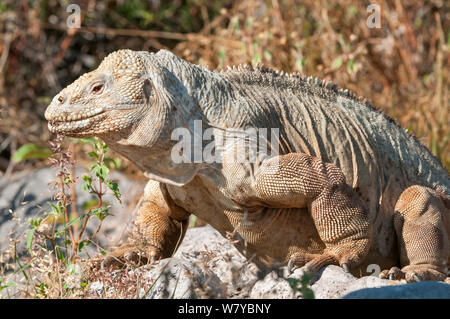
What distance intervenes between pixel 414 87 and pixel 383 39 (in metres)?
0.84

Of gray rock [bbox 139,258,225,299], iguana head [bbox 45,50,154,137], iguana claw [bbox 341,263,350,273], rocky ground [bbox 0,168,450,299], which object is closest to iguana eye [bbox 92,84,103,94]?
iguana head [bbox 45,50,154,137]

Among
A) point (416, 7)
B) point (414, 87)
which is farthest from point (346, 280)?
point (416, 7)

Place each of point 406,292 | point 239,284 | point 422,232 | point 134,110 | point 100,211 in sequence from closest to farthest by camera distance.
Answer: point 406,292
point 134,110
point 239,284
point 100,211
point 422,232

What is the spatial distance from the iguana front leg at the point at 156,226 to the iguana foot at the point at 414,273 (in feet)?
4.84

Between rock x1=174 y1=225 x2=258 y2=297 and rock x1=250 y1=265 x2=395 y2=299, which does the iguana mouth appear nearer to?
rock x1=174 y1=225 x2=258 y2=297

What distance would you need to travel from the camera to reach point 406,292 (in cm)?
371

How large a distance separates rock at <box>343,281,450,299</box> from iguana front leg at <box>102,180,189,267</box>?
62.6 inches

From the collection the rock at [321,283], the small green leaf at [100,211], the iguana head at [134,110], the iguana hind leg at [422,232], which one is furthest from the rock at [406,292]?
the small green leaf at [100,211]

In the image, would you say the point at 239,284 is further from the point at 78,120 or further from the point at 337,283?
the point at 78,120

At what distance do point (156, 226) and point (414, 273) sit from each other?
6.03 ft

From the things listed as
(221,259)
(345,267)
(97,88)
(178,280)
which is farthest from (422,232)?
(97,88)

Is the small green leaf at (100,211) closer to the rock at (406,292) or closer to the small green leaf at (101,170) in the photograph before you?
the small green leaf at (101,170)
